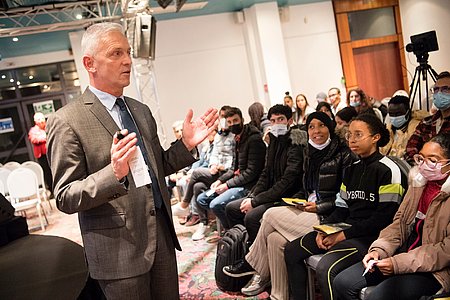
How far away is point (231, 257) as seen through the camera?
3.01m

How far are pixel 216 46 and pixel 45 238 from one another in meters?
7.39

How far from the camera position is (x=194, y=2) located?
789cm

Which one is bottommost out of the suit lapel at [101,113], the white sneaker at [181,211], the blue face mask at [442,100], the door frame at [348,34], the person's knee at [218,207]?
the white sneaker at [181,211]

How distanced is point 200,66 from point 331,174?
705cm

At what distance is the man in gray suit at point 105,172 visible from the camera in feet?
4.38

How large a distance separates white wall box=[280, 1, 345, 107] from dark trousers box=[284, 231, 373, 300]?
756cm

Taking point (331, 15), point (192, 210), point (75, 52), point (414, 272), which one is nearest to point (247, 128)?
point (192, 210)

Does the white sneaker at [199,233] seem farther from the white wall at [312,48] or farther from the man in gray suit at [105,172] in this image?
the white wall at [312,48]

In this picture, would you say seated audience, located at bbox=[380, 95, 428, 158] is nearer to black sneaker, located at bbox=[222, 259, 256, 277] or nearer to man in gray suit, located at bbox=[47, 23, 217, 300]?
black sneaker, located at bbox=[222, 259, 256, 277]

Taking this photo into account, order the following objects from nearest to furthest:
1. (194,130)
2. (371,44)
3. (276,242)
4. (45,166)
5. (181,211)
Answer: (194,130)
(276,242)
(181,211)
(45,166)
(371,44)

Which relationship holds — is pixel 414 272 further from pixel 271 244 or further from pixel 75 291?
pixel 75 291

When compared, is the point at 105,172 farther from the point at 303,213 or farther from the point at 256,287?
the point at 256,287

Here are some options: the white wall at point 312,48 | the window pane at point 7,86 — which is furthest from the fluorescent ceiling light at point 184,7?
the window pane at point 7,86

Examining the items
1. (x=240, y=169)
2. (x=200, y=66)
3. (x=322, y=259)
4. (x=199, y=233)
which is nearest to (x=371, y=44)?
(x=200, y=66)
